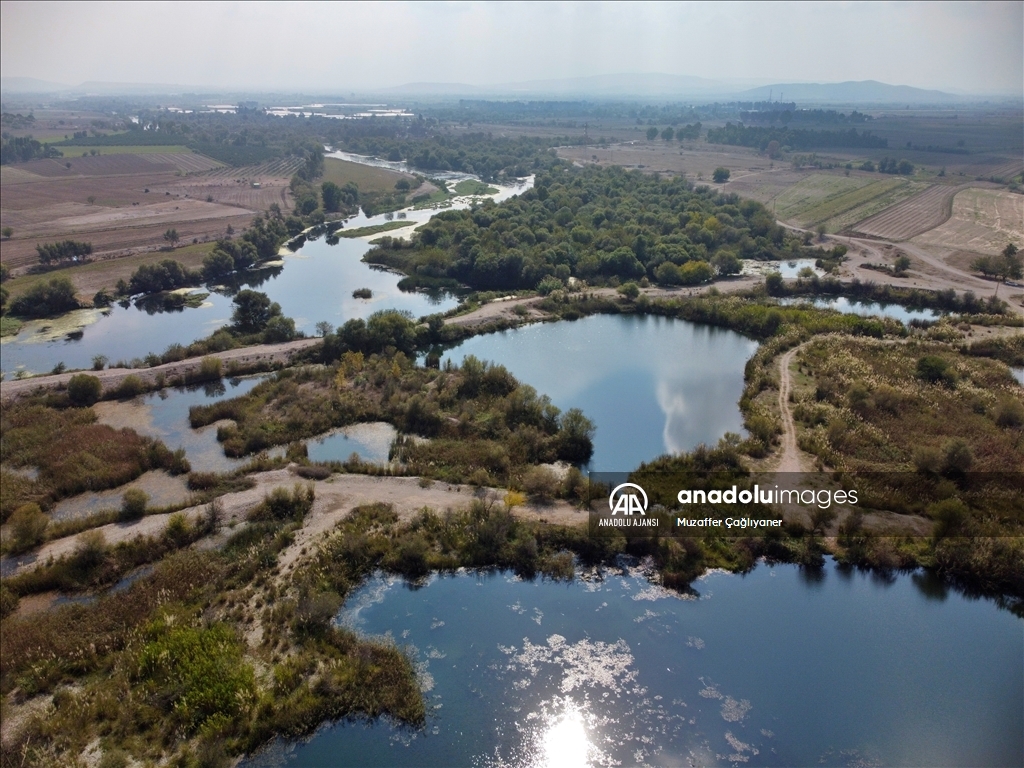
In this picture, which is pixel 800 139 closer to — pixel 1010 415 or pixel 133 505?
pixel 1010 415

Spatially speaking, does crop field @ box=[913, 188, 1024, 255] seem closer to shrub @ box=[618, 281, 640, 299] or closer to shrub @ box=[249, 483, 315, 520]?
shrub @ box=[618, 281, 640, 299]

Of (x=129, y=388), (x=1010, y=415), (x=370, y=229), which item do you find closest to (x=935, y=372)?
(x=1010, y=415)

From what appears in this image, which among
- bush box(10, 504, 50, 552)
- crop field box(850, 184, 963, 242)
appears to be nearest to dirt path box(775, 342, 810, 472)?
bush box(10, 504, 50, 552)

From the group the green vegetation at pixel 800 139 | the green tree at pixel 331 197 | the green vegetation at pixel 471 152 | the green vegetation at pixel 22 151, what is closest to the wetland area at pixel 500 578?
the green tree at pixel 331 197

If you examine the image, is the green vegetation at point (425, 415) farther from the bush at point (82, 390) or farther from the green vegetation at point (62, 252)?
the green vegetation at point (62, 252)

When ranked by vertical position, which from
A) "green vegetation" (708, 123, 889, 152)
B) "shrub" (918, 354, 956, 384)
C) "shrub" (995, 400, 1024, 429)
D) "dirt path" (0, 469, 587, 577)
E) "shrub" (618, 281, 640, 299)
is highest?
"green vegetation" (708, 123, 889, 152)

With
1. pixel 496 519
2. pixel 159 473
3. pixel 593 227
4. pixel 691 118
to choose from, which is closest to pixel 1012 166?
pixel 593 227
